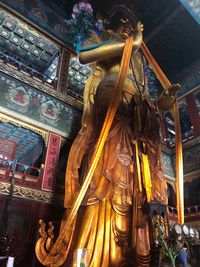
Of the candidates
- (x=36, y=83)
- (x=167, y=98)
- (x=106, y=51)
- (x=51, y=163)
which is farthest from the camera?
(x=36, y=83)

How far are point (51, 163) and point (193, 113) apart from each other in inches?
164

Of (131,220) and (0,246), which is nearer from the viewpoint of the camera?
(0,246)

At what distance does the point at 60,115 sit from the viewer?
15.7ft

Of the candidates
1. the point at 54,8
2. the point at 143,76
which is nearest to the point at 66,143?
the point at 143,76

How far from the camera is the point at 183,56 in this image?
7.50 m

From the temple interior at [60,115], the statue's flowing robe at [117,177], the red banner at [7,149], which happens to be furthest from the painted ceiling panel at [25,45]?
the statue's flowing robe at [117,177]

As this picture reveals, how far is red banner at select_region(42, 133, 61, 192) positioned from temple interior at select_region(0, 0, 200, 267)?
0.02 m

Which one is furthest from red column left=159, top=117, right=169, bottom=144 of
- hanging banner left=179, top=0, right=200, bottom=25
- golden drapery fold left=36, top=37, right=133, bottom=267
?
golden drapery fold left=36, top=37, right=133, bottom=267

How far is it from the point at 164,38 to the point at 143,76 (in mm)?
3105

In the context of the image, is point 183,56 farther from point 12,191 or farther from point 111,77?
point 12,191

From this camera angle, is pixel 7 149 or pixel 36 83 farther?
pixel 7 149

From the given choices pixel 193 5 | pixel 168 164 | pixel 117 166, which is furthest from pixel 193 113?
pixel 117 166

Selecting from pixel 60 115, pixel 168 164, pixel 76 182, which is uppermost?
pixel 60 115

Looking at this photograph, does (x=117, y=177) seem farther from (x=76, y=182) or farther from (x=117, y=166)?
Result: (x=76, y=182)
